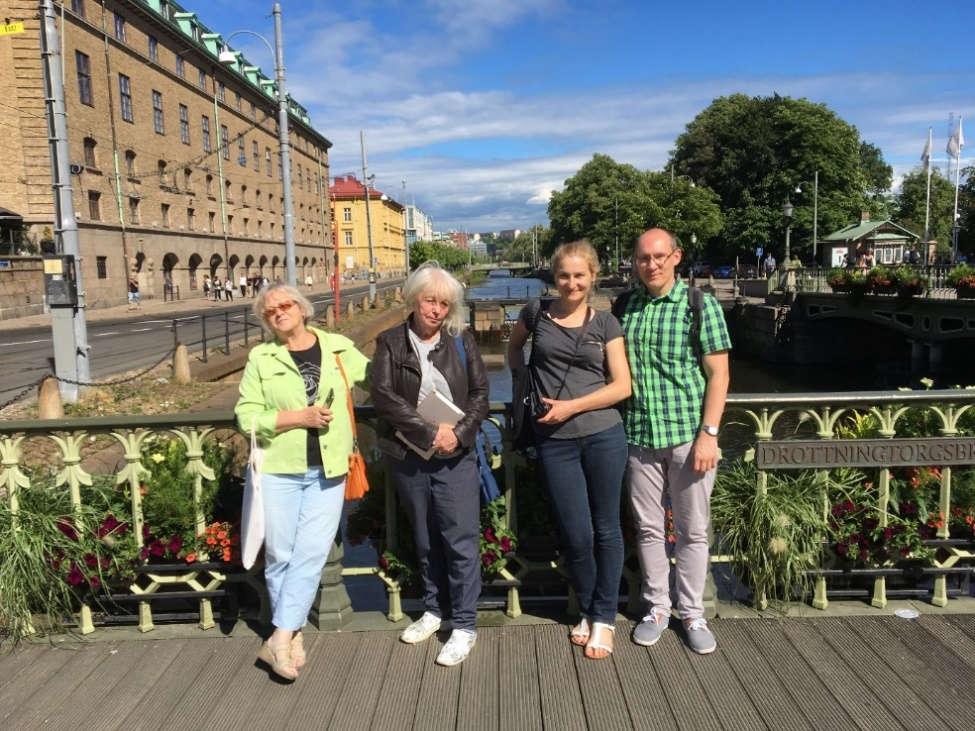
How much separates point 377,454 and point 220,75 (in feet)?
177

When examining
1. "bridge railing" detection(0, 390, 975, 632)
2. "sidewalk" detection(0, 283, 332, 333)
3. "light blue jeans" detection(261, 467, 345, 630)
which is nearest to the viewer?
"light blue jeans" detection(261, 467, 345, 630)

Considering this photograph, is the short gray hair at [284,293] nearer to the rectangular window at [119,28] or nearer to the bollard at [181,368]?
the bollard at [181,368]

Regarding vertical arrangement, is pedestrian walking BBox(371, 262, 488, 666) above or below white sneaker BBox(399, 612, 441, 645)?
above

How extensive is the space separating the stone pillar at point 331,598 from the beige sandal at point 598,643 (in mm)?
1277

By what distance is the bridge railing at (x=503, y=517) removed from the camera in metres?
3.71

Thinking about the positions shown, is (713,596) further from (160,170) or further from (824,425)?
(160,170)

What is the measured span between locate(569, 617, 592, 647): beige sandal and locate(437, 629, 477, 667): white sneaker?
0.49m

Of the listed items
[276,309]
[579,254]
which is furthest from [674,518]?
[276,309]

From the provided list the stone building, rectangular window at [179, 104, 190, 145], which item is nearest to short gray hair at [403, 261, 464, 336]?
the stone building

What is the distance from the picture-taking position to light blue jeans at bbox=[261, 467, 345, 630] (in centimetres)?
336

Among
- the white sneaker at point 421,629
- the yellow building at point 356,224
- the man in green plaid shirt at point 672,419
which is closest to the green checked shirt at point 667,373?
the man in green plaid shirt at point 672,419

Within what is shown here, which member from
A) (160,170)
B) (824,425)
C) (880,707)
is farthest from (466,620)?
(160,170)

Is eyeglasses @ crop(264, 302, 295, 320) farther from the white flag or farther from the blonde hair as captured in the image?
the white flag

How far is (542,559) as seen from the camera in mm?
3826
